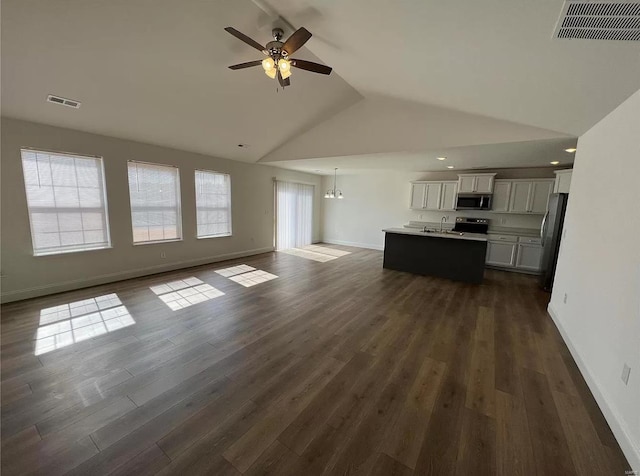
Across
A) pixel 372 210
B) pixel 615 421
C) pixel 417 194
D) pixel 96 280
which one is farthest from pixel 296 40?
pixel 372 210

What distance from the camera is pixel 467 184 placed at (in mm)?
6230

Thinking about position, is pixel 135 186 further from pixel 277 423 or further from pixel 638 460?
pixel 638 460

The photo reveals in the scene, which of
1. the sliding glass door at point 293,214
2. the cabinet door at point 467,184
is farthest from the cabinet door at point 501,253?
the sliding glass door at point 293,214

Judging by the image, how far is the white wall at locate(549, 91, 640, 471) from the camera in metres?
1.70

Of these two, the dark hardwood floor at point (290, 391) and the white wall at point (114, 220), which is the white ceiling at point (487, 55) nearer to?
the dark hardwood floor at point (290, 391)

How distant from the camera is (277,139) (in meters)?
5.51

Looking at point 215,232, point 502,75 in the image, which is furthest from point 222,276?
point 502,75

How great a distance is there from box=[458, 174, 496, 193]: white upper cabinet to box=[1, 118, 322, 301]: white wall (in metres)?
5.07

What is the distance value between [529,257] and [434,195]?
254 centimetres

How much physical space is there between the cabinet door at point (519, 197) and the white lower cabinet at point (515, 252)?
2.21 ft

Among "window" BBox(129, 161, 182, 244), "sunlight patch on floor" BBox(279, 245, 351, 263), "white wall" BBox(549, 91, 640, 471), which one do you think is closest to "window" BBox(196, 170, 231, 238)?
"window" BBox(129, 161, 182, 244)

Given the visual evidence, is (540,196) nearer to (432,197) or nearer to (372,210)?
(432,197)

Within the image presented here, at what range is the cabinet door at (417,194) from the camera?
700 centimetres

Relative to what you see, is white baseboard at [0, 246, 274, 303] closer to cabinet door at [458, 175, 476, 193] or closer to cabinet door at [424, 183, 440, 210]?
cabinet door at [424, 183, 440, 210]
